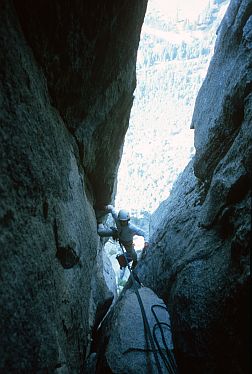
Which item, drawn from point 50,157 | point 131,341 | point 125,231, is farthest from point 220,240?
point 125,231

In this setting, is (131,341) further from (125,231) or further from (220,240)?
(125,231)

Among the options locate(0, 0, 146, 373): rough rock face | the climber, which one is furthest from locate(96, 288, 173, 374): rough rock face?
the climber

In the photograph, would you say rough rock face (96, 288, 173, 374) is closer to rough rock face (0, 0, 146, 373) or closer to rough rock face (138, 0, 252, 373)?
rough rock face (138, 0, 252, 373)

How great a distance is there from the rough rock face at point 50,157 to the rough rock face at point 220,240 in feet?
5.60

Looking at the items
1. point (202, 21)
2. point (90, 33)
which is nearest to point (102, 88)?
point (90, 33)

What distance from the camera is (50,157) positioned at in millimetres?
3453

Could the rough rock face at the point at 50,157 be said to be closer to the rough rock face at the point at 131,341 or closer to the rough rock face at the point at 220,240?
the rough rock face at the point at 131,341

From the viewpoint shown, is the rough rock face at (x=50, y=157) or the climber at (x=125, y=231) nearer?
the rough rock face at (x=50, y=157)

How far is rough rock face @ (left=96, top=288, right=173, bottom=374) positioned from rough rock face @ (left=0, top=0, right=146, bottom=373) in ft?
1.66

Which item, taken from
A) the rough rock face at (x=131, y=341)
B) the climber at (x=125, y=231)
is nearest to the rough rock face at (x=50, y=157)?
the rough rock face at (x=131, y=341)

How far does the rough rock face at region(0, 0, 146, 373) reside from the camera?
240 centimetres

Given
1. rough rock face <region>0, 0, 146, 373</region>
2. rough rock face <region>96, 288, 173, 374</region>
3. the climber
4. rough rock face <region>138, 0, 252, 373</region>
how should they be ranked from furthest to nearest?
the climber, rough rock face <region>96, 288, 173, 374</region>, rough rock face <region>138, 0, 252, 373</region>, rough rock face <region>0, 0, 146, 373</region>

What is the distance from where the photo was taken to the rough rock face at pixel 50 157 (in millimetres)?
2396

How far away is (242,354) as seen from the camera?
104 inches
